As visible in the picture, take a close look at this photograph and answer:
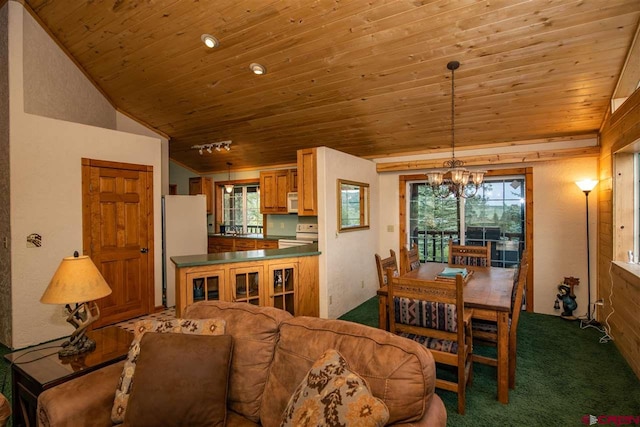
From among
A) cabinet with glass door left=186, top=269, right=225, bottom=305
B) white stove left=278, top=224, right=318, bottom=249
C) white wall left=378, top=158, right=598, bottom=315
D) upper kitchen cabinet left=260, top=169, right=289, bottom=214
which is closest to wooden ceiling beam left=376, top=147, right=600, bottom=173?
white wall left=378, top=158, right=598, bottom=315

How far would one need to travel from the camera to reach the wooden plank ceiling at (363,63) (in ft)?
8.89

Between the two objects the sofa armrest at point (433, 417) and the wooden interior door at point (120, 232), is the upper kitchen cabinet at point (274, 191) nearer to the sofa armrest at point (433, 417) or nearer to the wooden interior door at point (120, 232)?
the wooden interior door at point (120, 232)

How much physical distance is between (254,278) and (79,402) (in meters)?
2.03

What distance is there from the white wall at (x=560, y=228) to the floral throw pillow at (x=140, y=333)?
4512 mm

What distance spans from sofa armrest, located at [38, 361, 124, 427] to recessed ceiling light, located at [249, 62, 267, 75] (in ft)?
10.2

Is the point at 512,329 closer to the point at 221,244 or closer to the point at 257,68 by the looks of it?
the point at 257,68

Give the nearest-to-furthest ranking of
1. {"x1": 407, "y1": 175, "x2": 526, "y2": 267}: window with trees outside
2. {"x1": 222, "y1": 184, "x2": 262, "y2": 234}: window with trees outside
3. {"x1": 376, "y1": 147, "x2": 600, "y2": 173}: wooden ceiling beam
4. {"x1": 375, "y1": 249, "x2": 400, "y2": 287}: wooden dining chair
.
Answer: {"x1": 375, "y1": 249, "x2": 400, "y2": 287}: wooden dining chair → {"x1": 376, "y1": 147, "x2": 600, "y2": 173}: wooden ceiling beam → {"x1": 407, "y1": 175, "x2": 526, "y2": 267}: window with trees outside → {"x1": 222, "y1": 184, "x2": 262, "y2": 234}: window with trees outside

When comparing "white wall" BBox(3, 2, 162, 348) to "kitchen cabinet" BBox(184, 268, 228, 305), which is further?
"white wall" BBox(3, 2, 162, 348)

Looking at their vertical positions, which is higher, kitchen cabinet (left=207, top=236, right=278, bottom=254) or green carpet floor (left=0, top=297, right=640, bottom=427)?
kitchen cabinet (left=207, top=236, right=278, bottom=254)

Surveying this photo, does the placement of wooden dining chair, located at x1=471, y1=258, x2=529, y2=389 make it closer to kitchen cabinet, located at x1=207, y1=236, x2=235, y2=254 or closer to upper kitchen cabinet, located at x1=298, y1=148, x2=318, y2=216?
upper kitchen cabinet, located at x1=298, y1=148, x2=318, y2=216

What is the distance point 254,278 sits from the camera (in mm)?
3512

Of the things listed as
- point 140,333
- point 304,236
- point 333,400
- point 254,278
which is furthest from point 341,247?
point 333,400

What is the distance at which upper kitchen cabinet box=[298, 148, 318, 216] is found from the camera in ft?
13.8

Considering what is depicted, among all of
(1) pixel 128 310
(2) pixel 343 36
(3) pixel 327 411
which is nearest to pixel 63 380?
(3) pixel 327 411
